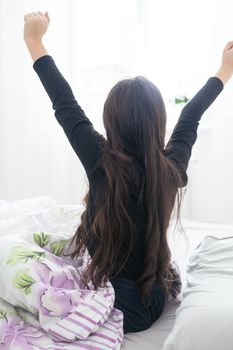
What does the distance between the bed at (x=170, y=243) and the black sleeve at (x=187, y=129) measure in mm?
324

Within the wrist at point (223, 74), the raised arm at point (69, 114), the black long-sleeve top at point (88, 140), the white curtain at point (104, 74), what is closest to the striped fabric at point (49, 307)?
the black long-sleeve top at point (88, 140)

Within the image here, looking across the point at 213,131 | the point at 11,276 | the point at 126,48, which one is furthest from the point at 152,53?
the point at 11,276

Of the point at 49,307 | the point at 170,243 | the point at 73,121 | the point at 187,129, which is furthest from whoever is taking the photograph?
the point at 170,243

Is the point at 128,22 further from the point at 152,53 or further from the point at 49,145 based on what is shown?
the point at 49,145

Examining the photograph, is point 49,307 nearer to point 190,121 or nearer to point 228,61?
point 190,121

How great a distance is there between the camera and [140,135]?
0.90 m

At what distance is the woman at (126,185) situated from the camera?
2.90 feet

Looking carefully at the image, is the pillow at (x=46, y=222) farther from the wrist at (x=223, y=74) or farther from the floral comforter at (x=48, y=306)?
the wrist at (x=223, y=74)

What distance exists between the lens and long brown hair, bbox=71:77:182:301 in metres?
0.88

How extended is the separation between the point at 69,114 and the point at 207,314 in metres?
0.49

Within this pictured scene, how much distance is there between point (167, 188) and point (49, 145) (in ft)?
6.50

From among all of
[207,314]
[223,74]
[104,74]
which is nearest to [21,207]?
[223,74]

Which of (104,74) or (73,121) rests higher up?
(104,74)

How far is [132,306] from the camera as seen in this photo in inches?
35.1
